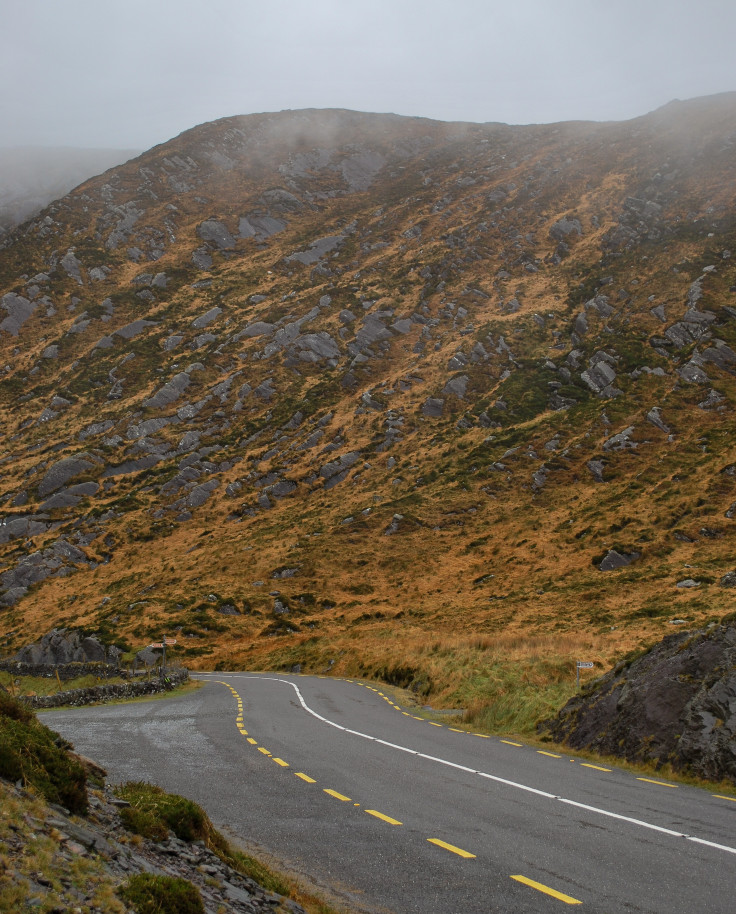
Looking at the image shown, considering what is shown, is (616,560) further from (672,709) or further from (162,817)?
(162,817)

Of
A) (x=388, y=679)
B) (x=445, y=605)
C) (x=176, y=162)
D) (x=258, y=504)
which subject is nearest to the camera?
(x=388, y=679)

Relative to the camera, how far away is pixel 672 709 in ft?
41.7

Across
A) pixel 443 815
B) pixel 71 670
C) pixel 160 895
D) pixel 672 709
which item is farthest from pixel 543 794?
pixel 71 670

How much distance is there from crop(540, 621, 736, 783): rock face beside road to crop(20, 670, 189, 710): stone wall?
19.6m

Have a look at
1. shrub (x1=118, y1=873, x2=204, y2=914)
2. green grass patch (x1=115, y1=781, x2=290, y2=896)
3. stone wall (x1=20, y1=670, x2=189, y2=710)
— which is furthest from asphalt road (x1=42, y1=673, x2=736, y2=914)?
stone wall (x1=20, y1=670, x2=189, y2=710)

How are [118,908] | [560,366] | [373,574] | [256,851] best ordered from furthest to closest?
[560,366] < [373,574] < [256,851] < [118,908]

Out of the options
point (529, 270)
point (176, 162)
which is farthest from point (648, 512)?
point (176, 162)

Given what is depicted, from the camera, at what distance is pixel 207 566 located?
2256 inches

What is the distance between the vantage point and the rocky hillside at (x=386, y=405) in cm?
4438

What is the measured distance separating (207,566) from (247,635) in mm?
12413

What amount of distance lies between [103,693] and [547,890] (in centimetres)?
2475

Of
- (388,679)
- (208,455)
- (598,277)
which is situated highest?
(598,277)

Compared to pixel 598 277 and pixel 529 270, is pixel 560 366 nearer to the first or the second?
pixel 598 277

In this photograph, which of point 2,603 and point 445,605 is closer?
point 445,605
